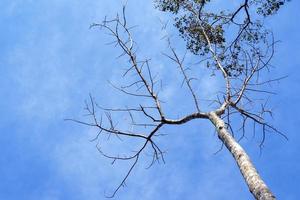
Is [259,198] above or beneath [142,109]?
beneath

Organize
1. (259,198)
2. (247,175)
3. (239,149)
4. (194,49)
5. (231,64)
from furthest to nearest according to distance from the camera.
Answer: (194,49), (231,64), (239,149), (247,175), (259,198)

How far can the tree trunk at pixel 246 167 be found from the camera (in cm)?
482

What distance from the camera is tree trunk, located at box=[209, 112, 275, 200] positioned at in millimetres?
4816

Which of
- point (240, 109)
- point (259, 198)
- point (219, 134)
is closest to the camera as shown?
point (259, 198)

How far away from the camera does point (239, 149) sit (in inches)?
234

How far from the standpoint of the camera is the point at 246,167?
217 inches

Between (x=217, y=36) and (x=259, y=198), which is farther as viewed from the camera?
(x=217, y=36)

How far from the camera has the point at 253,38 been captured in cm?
1209

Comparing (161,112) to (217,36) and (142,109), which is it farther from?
(217,36)

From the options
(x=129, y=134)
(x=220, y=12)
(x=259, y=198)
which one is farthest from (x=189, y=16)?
(x=259, y=198)

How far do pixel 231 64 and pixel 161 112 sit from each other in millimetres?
4409

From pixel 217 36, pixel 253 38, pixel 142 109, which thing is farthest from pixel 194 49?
A: pixel 142 109

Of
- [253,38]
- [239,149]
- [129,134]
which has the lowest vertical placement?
[239,149]

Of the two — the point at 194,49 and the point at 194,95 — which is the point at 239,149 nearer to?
the point at 194,95
